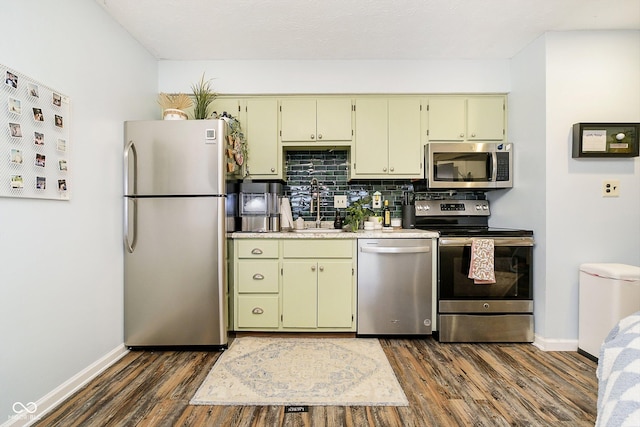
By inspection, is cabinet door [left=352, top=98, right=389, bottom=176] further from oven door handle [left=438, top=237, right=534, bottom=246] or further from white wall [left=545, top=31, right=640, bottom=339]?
white wall [left=545, top=31, right=640, bottom=339]

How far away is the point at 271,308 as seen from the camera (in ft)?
8.89

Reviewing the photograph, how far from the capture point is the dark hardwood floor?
5.44ft

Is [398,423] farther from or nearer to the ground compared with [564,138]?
nearer to the ground

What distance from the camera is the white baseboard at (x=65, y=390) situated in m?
1.59

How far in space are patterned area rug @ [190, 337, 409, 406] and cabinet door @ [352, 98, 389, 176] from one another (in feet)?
5.33

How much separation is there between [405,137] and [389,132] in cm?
16

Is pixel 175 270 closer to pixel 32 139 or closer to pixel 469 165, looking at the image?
pixel 32 139

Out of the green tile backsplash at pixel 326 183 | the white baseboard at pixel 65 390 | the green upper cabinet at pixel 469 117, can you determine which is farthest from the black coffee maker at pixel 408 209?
the white baseboard at pixel 65 390

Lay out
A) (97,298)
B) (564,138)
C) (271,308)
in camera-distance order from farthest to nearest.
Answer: (271,308) → (564,138) → (97,298)

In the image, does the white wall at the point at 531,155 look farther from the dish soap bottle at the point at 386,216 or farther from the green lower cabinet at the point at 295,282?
the green lower cabinet at the point at 295,282

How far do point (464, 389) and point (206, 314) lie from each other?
1.87m

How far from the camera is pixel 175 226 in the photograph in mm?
2416

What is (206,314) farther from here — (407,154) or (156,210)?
(407,154)

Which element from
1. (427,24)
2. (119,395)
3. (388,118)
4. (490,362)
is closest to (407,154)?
(388,118)
